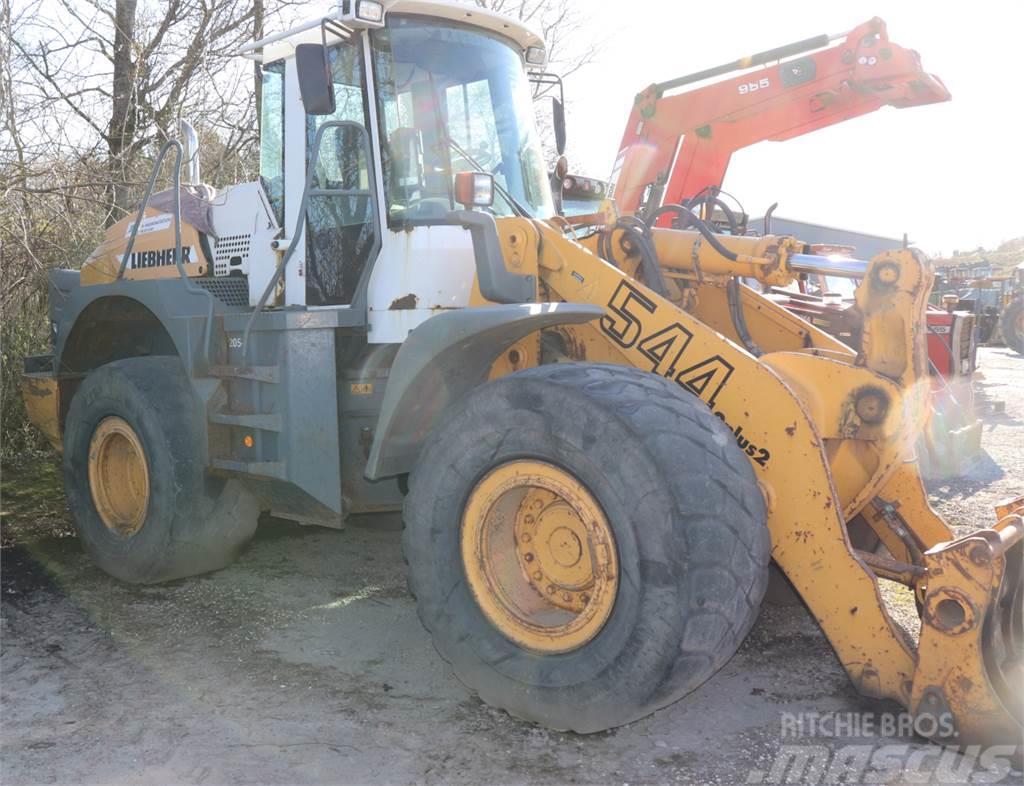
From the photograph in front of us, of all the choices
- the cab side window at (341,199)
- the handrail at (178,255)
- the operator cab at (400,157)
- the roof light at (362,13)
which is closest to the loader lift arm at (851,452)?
the operator cab at (400,157)

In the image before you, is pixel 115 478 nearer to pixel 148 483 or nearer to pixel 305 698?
pixel 148 483

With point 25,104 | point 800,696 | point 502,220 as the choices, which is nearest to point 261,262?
point 502,220

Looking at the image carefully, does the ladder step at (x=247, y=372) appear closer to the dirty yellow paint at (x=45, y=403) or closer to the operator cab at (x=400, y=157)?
the operator cab at (x=400, y=157)

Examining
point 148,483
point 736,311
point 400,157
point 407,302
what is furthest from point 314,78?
point 148,483

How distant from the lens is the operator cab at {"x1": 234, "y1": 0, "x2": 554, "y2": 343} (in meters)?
4.36

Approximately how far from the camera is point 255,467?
14.7ft

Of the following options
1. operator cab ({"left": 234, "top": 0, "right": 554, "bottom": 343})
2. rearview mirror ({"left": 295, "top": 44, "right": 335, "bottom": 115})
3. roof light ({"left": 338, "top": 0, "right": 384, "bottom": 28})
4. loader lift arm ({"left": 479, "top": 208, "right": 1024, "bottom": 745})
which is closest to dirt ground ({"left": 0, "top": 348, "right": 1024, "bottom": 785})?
loader lift arm ({"left": 479, "top": 208, "right": 1024, "bottom": 745})

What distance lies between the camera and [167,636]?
4.41 m

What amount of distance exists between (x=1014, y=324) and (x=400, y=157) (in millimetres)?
20241

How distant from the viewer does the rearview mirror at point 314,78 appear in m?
4.04

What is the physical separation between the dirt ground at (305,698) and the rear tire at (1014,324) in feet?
63.3

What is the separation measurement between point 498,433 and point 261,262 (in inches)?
86.3

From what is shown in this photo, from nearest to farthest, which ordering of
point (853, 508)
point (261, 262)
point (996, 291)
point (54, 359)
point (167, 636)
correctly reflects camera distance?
point (853, 508)
point (167, 636)
point (261, 262)
point (54, 359)
point (996, 291)

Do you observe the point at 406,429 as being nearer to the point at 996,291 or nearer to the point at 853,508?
the point at 853,508
